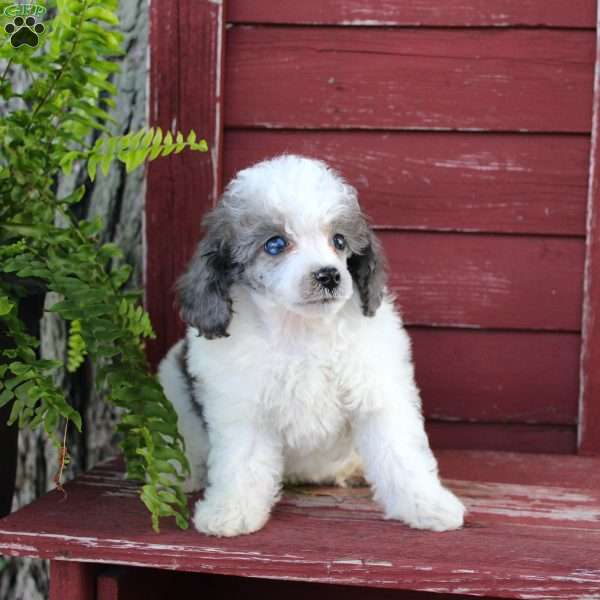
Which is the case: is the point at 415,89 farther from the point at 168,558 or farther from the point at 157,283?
the point at 168,558

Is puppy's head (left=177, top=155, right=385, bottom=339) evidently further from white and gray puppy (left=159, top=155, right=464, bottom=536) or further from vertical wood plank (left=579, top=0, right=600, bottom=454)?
vertical wood plank (left=579, top=0, right=600, bottom=454)

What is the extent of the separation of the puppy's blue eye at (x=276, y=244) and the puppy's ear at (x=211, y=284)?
0.51 feet

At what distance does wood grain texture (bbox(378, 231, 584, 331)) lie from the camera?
130 inches

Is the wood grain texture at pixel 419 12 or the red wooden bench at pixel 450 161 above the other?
the wood grain texture at pixel 419 12

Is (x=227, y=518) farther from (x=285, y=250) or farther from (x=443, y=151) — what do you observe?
(x=443, y=151)

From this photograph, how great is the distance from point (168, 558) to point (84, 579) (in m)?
0.29

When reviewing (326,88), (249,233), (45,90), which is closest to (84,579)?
(249,233)

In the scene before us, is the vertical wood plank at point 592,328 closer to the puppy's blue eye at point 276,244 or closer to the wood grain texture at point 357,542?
the wood grain texture at point 357,542

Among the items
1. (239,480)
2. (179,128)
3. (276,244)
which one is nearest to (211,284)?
(276,244)

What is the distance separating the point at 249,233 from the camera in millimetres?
2385

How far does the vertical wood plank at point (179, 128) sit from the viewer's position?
3236 mm

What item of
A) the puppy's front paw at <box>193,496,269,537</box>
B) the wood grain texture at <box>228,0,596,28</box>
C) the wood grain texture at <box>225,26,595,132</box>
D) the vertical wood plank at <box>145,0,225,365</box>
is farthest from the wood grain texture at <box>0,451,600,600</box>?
the wood grain texture at <box>228,0,596,28</box>

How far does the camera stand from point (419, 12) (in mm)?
3229

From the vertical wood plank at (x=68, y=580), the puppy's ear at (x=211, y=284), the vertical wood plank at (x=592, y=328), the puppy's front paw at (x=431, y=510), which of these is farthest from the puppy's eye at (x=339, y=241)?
the vertical wood plank at (x=592, y=328)
